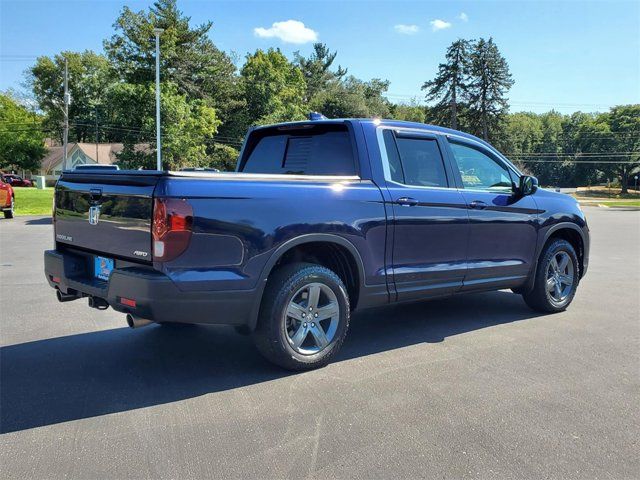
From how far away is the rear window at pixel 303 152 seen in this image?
4750 millimetres

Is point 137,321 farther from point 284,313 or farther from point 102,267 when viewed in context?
point 284,313

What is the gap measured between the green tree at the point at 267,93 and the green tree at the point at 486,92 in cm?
2740

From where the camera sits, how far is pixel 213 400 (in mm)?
3686

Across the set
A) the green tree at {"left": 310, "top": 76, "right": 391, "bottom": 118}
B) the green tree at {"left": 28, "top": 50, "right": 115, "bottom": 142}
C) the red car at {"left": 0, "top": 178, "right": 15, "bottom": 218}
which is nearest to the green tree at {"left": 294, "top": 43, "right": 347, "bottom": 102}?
the green tree at {"left": 310, "top": 76, "right": 391, "bottom": 118}

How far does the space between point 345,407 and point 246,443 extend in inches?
29.9

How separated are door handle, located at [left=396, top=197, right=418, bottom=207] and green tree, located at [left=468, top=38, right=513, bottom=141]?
66032 mm

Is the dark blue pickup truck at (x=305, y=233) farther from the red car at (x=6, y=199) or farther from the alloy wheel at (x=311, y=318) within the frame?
the red car at (x=6, y=199)

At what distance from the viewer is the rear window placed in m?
4.75

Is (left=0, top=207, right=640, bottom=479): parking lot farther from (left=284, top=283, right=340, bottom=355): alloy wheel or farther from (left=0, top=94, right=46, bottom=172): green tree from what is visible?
(left=0, top=94, right=46, bottom=172): green tree

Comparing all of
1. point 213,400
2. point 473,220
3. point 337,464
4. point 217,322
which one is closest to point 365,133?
point 473,220

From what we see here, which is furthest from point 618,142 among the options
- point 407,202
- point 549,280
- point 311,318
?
point 311,318

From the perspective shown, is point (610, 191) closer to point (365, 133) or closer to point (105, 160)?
point (105, 160)

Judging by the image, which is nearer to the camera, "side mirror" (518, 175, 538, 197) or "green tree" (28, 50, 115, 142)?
"side mirror" (518, 175, 538, 197)

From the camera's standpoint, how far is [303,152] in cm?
505
